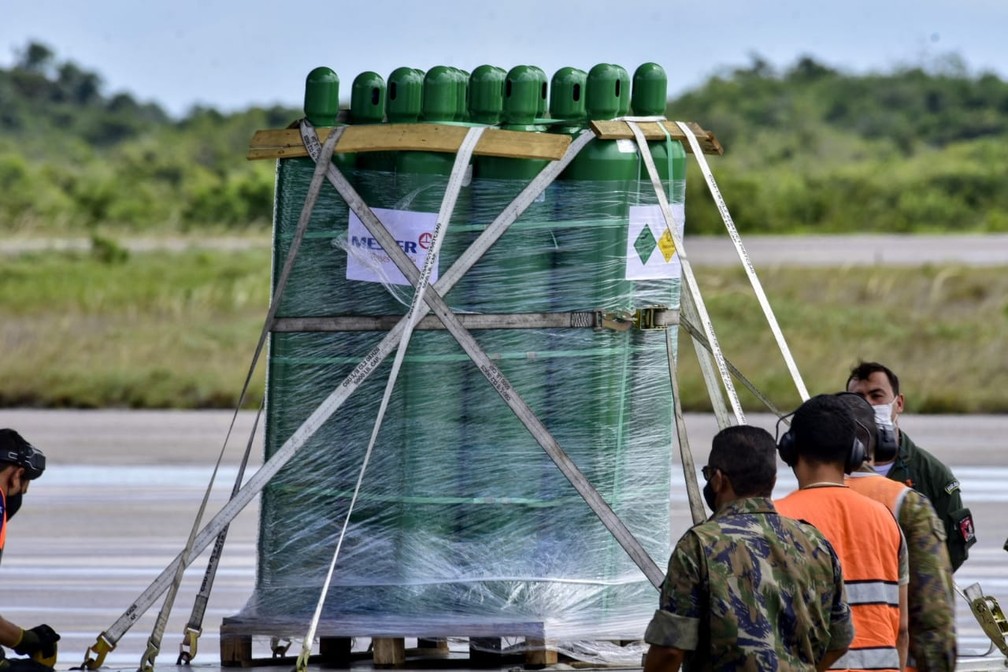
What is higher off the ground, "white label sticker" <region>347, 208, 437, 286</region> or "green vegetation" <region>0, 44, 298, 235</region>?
"green vegetation" <region>0, 44, 298, 235</region>

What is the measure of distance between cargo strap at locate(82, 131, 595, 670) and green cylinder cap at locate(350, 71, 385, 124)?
0.80 metres

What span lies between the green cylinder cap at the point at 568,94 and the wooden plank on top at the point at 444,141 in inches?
13.4

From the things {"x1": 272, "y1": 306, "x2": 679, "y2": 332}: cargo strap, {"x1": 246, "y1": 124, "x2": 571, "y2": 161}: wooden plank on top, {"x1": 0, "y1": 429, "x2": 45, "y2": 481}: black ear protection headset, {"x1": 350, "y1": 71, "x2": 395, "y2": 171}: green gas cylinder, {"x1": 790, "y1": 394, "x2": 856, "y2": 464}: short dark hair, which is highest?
{"x1": 350, "y1": 71, "x2": 395, "y2": 171}: green gas cylinder

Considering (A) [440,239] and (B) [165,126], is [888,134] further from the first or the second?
(A) [440,239]

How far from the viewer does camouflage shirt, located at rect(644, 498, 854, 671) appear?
14.0ft

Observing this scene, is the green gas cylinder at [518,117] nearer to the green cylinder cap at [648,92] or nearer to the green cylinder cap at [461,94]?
the green cylinder cap at [461,94]

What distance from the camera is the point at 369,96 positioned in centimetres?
686

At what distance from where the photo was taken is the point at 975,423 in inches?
790

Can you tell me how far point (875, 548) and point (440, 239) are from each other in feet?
7.62

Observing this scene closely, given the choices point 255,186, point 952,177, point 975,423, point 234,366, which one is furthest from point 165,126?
point 975,423

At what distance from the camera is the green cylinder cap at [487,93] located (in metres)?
6.77

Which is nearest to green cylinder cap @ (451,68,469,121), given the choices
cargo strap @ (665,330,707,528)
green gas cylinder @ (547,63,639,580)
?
green gas cylinder @ (547,63,639,580)

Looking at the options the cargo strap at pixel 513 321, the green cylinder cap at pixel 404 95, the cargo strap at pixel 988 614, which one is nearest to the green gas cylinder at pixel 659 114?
the cargo strap at pixel 513 321

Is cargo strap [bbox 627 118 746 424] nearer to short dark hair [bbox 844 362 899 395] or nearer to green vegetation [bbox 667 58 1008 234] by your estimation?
short dark hair [bbox 844 362 899 395]
